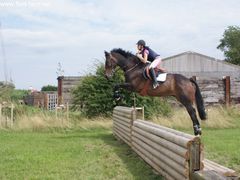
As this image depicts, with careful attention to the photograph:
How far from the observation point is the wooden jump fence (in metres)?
4.84

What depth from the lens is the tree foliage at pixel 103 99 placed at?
16250mm

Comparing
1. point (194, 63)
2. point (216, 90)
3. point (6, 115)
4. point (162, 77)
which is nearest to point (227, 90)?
point (216, 90)

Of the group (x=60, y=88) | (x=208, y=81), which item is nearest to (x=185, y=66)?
(x=208, y=81)

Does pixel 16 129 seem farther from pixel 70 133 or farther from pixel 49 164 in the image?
pixel 49 164

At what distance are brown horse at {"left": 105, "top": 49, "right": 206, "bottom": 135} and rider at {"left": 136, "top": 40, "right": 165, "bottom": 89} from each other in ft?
0.48

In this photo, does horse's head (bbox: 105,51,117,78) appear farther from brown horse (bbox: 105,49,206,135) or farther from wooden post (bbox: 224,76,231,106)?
wooden post (bbox: 224,76,231,106)

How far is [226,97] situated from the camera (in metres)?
21.4

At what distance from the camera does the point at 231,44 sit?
244ft

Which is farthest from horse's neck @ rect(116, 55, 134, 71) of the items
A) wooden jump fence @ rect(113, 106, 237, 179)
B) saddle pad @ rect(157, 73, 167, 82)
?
→ wooden jump fence @ rect(113, 106, 237, 179)

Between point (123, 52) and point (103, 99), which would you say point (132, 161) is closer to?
point (123, 52)

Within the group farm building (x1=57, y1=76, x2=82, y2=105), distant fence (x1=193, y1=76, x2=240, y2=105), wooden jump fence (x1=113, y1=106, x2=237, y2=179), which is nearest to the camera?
wooden jump fence (x1=113, y1=106, x2=237, y2=179)

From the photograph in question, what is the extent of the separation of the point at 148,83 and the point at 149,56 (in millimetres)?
669

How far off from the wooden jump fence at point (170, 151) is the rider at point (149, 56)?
116 centimetres

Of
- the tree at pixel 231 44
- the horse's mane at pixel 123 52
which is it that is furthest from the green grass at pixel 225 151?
the tree at pixel 231 44
